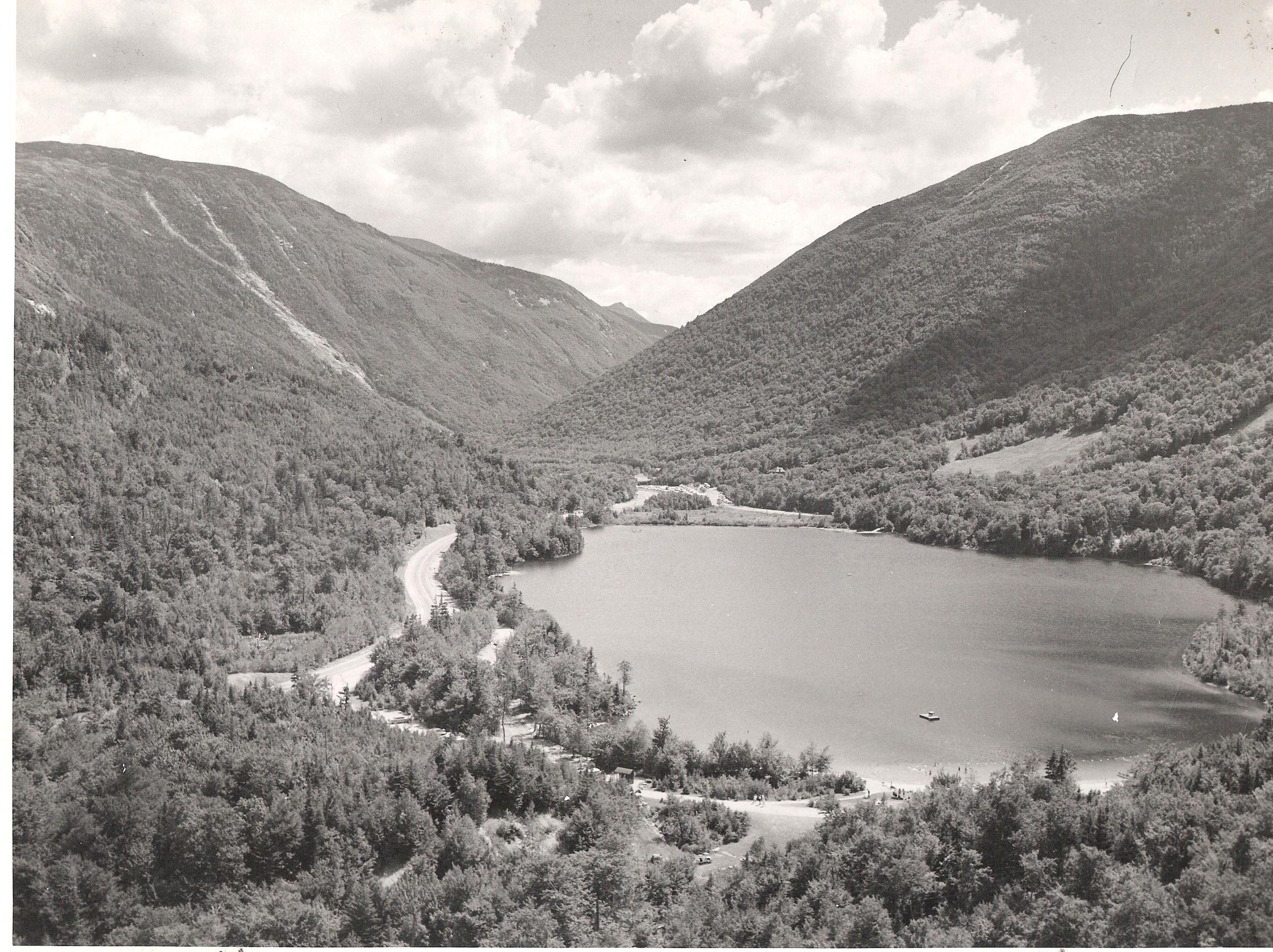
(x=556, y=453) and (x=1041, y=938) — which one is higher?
(x=556, y=453)

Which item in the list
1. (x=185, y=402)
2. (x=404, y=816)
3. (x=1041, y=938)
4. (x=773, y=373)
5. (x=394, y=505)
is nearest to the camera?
(x=1041, y=938)

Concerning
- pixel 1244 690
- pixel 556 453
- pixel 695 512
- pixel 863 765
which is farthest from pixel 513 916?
pixel 556 453

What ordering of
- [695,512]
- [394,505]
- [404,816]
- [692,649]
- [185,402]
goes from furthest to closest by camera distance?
1. [695,512]
2. [394,505]
3. [185,402]
4. [692,649]
5. [404,816]

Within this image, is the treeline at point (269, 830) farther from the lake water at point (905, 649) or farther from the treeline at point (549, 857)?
the lake water at point (905, 649)

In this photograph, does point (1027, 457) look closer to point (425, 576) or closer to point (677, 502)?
point (677, 502)

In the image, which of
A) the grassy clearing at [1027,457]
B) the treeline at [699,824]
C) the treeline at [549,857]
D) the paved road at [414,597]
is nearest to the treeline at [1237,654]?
the treeline at [549,857]

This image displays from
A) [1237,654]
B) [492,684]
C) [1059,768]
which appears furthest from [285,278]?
[1059,768]

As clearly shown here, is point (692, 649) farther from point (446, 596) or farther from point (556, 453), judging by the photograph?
point (556, 453)
